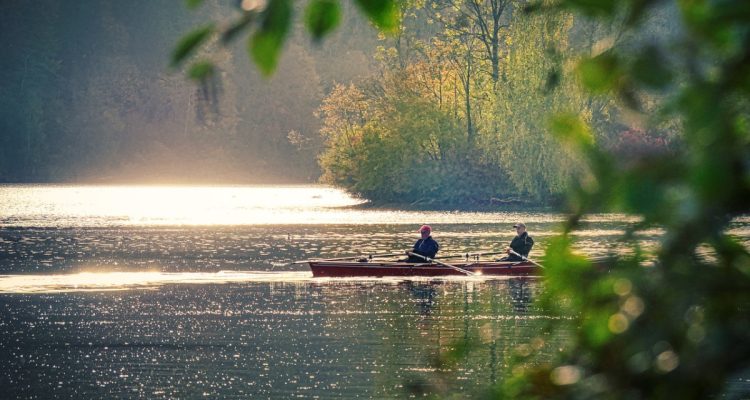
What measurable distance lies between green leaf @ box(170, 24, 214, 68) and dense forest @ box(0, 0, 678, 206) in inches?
1965

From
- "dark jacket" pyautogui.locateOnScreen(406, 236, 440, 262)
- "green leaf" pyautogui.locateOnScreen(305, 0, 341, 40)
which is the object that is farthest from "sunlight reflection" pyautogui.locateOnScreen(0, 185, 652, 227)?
"green leaf" pyautogui.locateOnScreen(305, 0, 341, 40)

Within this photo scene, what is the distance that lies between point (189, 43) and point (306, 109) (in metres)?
126

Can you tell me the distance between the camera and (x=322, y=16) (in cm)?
181

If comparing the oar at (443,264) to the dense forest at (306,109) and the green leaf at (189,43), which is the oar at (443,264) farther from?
the green leaf at (189,43)

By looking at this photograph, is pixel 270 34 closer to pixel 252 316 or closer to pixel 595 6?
pixel 595 6

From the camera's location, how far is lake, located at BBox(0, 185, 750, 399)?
49.5 ft

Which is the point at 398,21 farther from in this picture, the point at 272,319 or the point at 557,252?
the point at 272,319

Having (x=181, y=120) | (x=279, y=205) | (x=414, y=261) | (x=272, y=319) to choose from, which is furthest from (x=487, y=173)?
(x=181, y=120)

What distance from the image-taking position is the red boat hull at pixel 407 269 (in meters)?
27.6

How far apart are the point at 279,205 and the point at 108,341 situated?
54676mm

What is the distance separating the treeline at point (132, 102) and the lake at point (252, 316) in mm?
65717

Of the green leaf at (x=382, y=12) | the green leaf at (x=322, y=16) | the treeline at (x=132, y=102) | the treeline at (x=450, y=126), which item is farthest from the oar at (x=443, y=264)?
the treeline at (x=132, y=102)

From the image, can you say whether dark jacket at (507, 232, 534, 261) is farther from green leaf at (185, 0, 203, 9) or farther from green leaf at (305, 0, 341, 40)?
green leaf at (185, 0, 203, 9)

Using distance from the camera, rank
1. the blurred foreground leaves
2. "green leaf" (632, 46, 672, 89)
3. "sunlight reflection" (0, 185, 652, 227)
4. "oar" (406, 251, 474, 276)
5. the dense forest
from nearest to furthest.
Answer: the blurred foreground leaves
"green leaf" (632, 46, 672, 89)
"oar" (406, 251, 474, 276)
"sunlight reflection" (0, 185, 652, 227)
the dense forest
